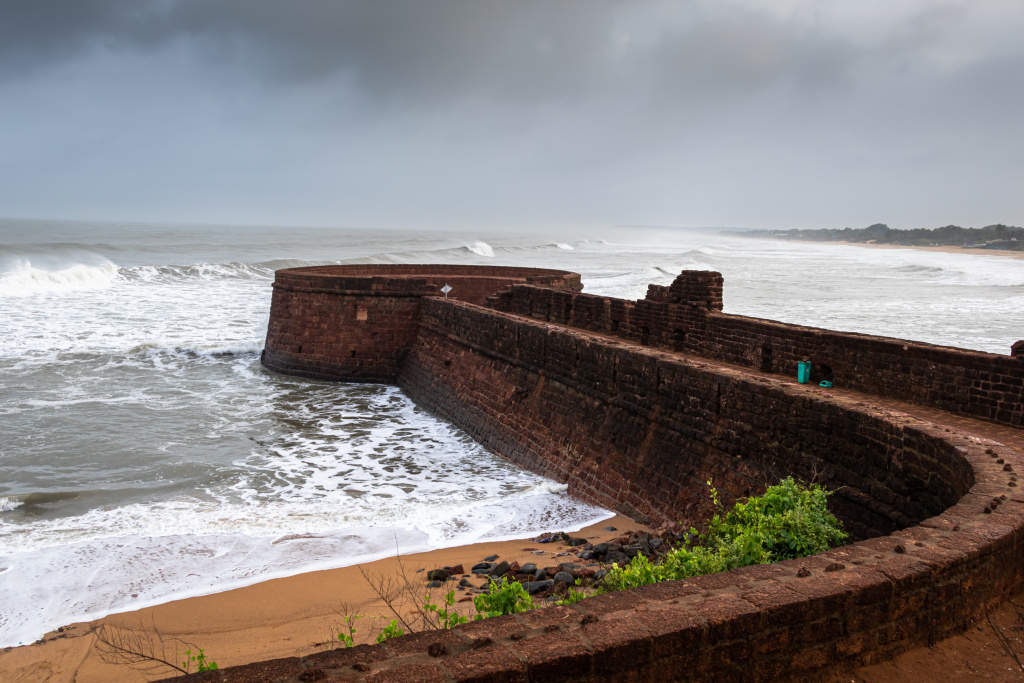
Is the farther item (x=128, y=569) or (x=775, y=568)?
(x=128, y=569)

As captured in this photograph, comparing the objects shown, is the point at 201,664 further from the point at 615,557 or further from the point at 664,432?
the point at 664,432

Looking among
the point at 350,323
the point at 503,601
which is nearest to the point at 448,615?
the point at 503,601

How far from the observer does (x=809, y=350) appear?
27.2 feet

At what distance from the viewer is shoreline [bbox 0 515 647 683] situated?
5.25 m

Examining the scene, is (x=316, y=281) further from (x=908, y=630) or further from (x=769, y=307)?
(x=769, y=307)

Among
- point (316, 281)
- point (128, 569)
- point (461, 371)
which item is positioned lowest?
point (128, 569)

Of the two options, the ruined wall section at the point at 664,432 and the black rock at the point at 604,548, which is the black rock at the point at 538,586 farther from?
the ruined wall section at the point at 664,432

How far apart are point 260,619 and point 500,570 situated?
1942mm

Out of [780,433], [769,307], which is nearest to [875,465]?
[780,433]

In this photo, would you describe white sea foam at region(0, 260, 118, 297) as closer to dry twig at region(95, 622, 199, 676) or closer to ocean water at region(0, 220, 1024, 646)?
ocean water at region(0, 220, 1024, 646)

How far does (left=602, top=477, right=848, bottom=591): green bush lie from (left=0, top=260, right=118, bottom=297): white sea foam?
33022mm

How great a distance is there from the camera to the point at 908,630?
3084mm

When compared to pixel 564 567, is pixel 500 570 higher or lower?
lower

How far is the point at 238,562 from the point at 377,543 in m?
1.27
